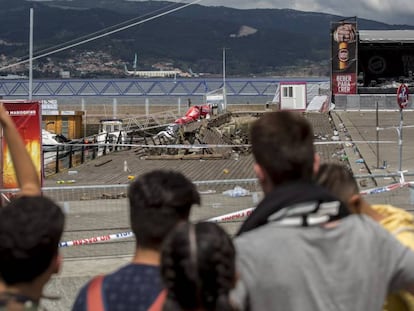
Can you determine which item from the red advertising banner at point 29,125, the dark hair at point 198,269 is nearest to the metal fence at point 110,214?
the red advertising banner at point 29,125

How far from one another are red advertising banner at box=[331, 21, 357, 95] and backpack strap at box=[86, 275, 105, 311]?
44.5 metres

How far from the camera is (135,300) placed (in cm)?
289

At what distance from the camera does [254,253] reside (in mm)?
2686

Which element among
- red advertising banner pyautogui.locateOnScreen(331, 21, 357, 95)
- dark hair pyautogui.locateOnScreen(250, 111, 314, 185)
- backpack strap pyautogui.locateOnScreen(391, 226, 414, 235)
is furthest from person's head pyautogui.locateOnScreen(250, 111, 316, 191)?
red advertising banner pyautogui.locateOnScreen(331, 21, 357, 95)

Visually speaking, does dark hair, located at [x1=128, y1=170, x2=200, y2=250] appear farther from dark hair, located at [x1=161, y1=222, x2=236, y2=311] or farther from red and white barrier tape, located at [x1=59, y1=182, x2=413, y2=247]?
red and white barrier tape, located at [x1=59, y1=182, x2=413, y2=247]

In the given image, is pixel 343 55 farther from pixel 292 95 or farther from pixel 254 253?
pixel 254 253

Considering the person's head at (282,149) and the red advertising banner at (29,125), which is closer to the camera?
the person's head at (282,149)

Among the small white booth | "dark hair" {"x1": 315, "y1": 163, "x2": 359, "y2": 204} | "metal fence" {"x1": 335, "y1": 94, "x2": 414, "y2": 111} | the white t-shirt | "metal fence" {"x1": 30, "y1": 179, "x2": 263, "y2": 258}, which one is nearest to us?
the white t-shirt

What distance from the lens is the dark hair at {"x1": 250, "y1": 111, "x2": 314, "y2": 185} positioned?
279cm

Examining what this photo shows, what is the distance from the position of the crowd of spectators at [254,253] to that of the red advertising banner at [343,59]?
4440 centimetres

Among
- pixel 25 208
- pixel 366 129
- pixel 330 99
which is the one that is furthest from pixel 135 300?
pixel 330 99

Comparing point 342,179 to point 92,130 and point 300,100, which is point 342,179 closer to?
point 300,100

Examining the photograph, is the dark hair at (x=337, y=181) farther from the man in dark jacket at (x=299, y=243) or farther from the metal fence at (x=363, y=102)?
the metal fence at (x=363, y=102)

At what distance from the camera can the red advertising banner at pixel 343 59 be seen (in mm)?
46562
